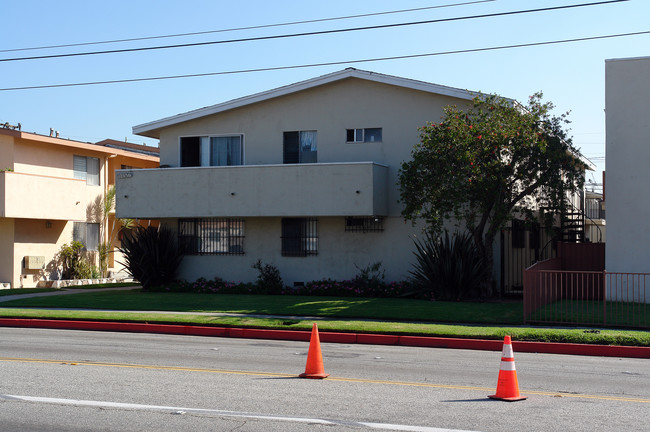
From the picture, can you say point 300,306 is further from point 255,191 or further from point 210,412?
point 210,412

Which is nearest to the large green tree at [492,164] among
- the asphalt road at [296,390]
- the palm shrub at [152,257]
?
the asphalt road at [296,390]

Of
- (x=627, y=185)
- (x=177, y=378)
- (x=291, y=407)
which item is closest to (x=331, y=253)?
(x=627, y=185)

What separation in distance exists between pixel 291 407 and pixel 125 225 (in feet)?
91.8

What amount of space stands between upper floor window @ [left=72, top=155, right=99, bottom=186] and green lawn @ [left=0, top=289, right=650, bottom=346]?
10.7 meters

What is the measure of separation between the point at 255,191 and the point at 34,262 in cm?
1099

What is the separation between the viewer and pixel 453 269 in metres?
21.6

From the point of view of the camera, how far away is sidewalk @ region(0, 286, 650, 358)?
1367cm

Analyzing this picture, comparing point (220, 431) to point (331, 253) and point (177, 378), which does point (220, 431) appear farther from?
point (331, 253)

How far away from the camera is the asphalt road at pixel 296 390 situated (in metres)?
7.73

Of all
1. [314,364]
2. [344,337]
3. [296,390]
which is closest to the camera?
[296,390]

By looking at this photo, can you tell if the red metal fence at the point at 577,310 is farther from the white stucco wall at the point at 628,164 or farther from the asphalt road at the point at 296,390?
the asphalt road at the point at 296,390

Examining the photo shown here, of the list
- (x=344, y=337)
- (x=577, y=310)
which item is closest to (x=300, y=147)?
(x=344, y=337)

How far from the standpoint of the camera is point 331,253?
2478cm

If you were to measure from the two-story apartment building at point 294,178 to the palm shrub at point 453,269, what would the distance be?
1.80 metres
